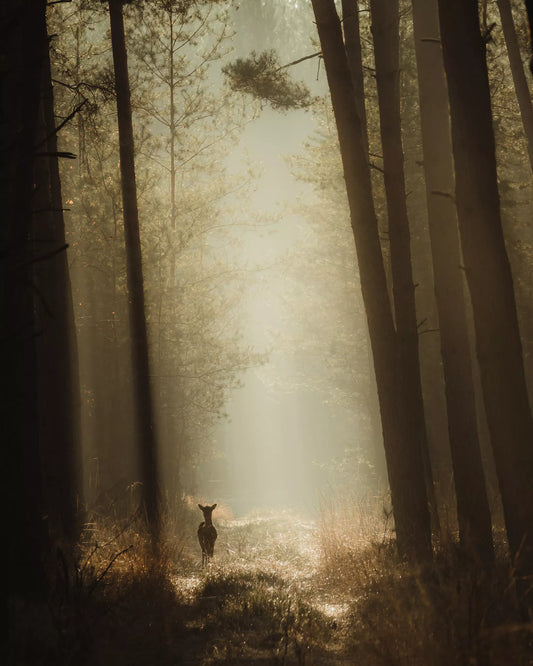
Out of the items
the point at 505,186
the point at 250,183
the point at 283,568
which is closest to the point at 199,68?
the point at 250,183

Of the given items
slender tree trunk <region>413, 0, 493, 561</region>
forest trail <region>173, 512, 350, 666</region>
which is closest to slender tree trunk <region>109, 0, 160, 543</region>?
forest trail <region>173, 512, 350, 666</region>

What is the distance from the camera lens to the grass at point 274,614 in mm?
3531

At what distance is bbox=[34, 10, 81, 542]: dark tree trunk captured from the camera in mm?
7742

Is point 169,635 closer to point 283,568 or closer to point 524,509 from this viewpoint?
point 524,509

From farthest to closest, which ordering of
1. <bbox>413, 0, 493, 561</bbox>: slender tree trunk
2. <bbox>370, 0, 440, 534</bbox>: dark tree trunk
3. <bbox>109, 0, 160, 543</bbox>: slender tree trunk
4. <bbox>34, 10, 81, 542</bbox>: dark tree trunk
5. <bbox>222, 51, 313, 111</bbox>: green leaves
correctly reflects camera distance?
<bbox>222, 51, 313, 111</bbox>: green leaves, <bbox>109, 0, 160, 543</bbox>: slender tree trunk, <bbox>370, 0, 440, 534</bbox>: dark tree trunk, <bbox>413, 0, 493, 561</bbox>: slender tree trunk, <bbox>34, 10, 81, 542</bbox>: dark tree trunk

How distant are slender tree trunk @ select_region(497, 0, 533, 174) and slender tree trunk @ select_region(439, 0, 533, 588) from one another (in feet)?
26.9

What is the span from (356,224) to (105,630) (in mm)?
5562

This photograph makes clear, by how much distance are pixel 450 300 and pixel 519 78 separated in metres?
6.97

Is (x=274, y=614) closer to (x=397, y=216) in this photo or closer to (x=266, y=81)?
(x=397, y=216)

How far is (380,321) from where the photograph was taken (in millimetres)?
7609

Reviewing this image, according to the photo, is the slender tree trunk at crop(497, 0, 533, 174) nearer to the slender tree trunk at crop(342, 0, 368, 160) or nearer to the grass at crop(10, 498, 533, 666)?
the slender tree trunk at crop(342, 0, 368, 160)

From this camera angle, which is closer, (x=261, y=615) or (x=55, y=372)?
(x=261, y=615)

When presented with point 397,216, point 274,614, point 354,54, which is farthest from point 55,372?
point 354,54

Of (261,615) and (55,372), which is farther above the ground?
(55,372)
